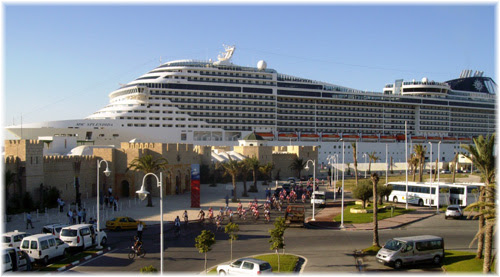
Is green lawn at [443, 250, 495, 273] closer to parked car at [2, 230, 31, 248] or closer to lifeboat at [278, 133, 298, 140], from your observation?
parked car at [2, 230, 31, 248]

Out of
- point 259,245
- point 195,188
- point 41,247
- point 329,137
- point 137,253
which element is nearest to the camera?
point 41,247

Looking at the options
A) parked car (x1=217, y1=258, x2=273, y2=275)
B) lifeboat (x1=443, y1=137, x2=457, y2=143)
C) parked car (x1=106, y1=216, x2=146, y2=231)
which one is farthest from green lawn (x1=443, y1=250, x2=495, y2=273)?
lifeboat (x1=443, y1=137, x2=457, y2=143)

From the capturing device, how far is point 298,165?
2040 inches

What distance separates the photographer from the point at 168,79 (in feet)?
197

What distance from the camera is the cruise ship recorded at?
2110 inches

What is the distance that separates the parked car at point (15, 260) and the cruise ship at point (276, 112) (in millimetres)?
34367

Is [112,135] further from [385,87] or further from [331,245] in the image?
[385,87]

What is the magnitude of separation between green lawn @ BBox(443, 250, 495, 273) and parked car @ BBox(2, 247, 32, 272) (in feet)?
44.2

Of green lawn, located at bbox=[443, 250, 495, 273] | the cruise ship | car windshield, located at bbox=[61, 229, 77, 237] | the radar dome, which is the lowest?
green lawn, located at bbox=[443, 250, 495, 273]

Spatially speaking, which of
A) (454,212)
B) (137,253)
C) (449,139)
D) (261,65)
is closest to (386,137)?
(449,139)

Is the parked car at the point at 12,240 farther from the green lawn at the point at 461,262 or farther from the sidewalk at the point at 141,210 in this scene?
the green lawn at the point at 461,262

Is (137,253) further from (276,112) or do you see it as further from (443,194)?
(276,112)

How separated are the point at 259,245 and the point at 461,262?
7.49 m

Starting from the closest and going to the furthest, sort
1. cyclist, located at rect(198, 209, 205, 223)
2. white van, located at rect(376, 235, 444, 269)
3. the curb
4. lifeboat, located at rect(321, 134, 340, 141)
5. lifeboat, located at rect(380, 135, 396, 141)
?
the curb, white van, located at rect(376, 235, 444, 269), cyclist, located at rect(198, 209, 205, 223), lifeboat, located at rect(321, 134, 340, 141), lifeboat, located at rect(380, 135, 396, 141)
